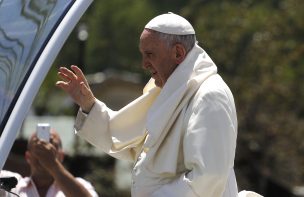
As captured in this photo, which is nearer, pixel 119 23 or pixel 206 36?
pixel 206 36

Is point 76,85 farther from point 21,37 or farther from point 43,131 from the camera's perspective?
point 43,131

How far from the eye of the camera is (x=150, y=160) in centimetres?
418

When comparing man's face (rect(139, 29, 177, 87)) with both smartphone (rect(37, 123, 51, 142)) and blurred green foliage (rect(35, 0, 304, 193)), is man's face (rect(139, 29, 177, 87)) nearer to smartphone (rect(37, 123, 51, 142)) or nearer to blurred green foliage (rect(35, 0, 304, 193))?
smartphone (rect(37, 123, 51, 142))

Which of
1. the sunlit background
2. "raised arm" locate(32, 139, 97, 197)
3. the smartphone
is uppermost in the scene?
the smartphone

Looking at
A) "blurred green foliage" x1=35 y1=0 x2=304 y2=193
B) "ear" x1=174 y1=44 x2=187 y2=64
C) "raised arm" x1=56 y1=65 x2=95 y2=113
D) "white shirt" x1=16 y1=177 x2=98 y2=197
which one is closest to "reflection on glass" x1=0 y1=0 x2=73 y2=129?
"raised arm" x1=56 y1=65 x2=95 y2=113

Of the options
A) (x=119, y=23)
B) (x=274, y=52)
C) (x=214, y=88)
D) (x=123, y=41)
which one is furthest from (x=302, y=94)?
(x=119, y=23)

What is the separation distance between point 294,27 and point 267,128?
82.9 inches

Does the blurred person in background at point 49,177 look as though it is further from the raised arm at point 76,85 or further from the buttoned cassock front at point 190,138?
the buttoned cassock front at point 190,138

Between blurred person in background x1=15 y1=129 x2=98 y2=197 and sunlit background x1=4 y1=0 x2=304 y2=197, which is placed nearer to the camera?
blurred person in background x1=15 y1=129 x2=98 y2=197

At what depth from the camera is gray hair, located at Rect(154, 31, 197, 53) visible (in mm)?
4223

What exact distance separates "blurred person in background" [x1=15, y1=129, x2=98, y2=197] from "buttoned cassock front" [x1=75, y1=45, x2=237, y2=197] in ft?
5.65

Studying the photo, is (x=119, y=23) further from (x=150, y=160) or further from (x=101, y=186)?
(x=150, y=160)

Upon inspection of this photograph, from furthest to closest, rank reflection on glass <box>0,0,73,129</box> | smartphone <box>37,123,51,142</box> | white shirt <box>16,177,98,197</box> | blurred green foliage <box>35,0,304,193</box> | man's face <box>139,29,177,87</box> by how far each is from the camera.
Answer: blurred green foliage <box>35,0,304,193</box> → white shirt <box>16,177,98,197</box> → smartphone <box>37,123,51,142</box> → man's face <box>139,29,177,87</box> → reflection on glass <box>0,0,73,129</box>

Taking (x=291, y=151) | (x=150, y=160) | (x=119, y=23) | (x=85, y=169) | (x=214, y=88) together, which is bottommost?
(x=119, y=23)
